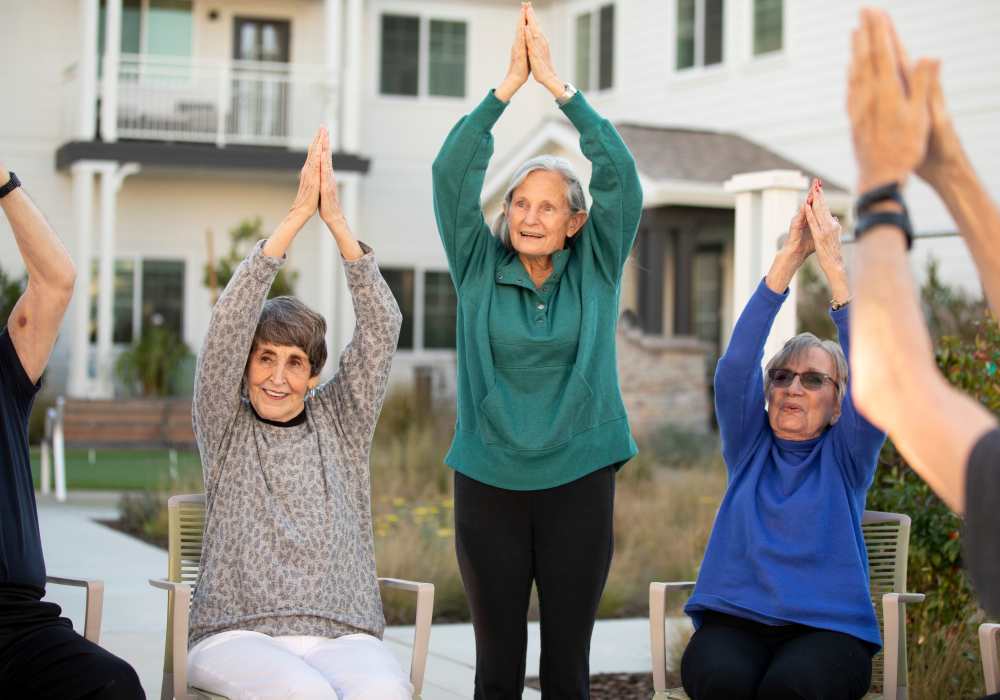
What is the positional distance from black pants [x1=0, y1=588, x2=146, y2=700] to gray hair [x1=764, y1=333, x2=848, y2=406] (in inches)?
74.8

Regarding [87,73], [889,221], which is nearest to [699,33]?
[87,73]

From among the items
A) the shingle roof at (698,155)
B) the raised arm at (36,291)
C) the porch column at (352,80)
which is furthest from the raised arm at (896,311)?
the porch column at (352,80)

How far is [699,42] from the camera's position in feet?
58.5

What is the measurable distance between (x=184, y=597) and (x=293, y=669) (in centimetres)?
31

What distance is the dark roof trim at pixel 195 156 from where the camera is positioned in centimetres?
1778

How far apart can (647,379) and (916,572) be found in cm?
942

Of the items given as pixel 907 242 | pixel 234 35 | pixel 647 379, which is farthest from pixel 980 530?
pixel 234 35

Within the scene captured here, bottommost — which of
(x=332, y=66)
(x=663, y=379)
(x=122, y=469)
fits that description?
(x=122, y=469)

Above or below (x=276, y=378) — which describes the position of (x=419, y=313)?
above

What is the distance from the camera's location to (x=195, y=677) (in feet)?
11.1

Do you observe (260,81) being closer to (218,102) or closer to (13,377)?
(218,102)

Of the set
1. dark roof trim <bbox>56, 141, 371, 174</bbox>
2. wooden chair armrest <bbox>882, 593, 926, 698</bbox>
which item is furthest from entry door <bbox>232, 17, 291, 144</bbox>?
wooden chair armrest <bbox>882, 593, 926, 698</bbox>

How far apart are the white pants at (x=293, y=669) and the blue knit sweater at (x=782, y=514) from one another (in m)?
0.89

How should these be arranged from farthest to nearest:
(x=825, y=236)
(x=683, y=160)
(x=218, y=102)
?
(x=218, y=102) < (x=683, y=160) < (x=825, y=236)
